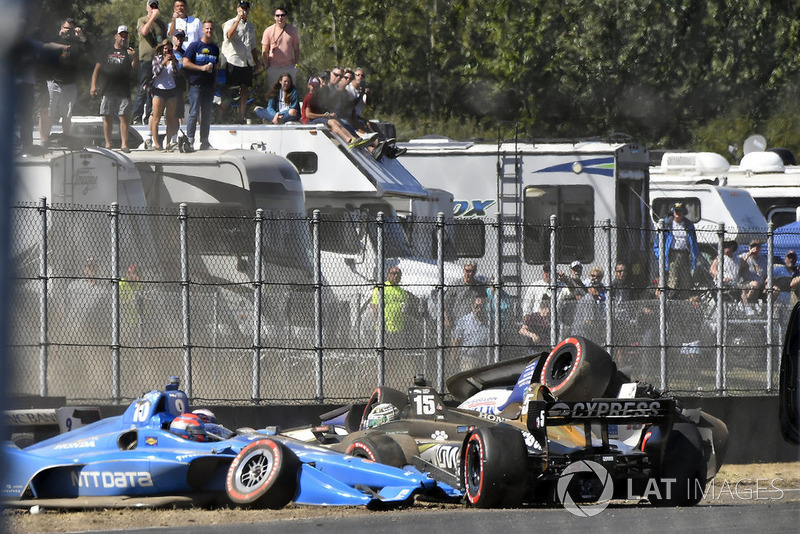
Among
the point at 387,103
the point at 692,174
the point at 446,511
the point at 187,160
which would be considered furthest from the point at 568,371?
the point at 387,103

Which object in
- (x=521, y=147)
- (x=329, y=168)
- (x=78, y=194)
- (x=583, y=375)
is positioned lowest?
(x=583, y=375)

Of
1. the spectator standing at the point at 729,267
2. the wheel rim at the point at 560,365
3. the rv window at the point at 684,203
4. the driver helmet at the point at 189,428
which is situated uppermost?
the rv window at the point at 684,203

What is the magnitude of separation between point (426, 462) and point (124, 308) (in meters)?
3.24

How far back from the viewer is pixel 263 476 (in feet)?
26.7

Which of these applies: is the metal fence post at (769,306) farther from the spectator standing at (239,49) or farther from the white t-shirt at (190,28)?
the spectator standing at (239,49)

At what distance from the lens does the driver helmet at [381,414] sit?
9.92 m

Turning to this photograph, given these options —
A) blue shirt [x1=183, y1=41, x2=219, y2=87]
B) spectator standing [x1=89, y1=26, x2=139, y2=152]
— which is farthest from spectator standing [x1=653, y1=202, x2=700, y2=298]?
spectator standing [x1=89, y1=26, x2=139, y2=152]

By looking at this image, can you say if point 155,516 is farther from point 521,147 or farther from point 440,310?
point 521,147

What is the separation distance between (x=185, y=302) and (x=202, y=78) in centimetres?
526

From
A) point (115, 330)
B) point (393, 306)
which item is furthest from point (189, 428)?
point (393, 306)

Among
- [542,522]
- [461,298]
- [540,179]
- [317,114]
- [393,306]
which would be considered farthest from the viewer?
[540,179]

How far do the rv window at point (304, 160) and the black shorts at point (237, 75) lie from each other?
134cm

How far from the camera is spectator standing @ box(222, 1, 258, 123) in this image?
16562mm

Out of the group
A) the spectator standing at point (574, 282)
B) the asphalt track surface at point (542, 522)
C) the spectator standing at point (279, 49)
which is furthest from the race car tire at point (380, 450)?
the spectator standing at point (279, 49)
